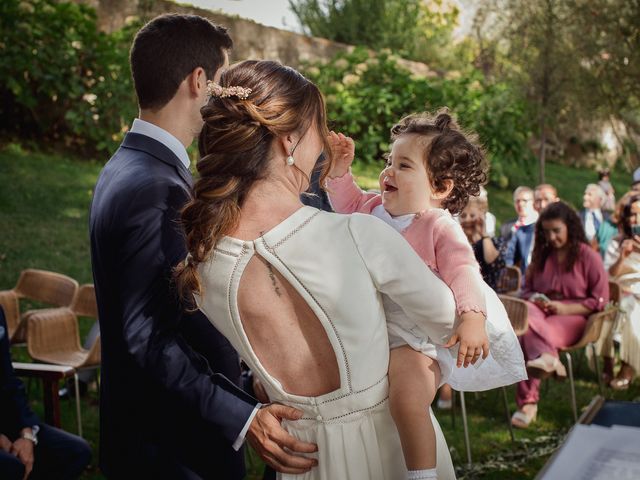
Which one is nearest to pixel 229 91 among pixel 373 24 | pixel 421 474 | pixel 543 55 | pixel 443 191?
pixel 443 191

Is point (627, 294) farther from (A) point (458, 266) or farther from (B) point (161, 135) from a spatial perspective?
(B) point (161, 135)

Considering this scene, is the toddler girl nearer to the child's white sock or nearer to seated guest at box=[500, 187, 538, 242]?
the child's white sock

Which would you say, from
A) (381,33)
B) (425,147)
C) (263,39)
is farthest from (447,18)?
(425,147)

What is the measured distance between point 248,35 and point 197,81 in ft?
41.7

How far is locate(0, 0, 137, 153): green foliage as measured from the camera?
11445 millimetres

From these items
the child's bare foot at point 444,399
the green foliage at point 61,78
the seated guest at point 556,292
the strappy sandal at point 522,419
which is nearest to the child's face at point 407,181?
the seated guest at point 556,292

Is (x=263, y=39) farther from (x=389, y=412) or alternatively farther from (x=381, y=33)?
(x=389, y=412)

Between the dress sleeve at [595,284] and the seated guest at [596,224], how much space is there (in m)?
2.89

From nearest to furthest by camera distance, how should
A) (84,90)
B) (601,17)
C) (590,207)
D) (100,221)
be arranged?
(100,221)
(590,207)
(84,90)
(601,17)

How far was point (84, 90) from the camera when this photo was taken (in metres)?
11.9

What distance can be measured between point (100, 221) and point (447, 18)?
25.3m

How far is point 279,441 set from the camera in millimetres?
2037

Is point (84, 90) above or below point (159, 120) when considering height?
above

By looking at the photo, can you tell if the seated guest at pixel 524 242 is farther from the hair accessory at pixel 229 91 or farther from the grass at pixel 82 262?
the hair accessory at pixel 229 91
